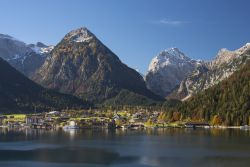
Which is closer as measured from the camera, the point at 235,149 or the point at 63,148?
the point at 235,149

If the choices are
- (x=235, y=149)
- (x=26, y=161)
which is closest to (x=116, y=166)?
(x=26, y=161)

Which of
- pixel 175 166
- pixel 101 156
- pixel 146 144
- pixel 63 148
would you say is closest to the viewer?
pixel 175 166

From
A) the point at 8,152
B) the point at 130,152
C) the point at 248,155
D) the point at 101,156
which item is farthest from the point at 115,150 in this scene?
the point at 248,155

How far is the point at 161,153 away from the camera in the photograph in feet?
459

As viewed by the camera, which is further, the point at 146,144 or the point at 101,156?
the point at 146,144

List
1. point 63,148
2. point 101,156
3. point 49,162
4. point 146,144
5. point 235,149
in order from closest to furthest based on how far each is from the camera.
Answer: point 49,162 < point 101,156 < point 235,149 < point 63,148 < point 146,144

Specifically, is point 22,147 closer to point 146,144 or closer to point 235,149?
point 146,144

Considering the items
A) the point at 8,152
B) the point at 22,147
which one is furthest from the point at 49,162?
the point at 22,147

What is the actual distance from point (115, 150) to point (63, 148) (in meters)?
16.1

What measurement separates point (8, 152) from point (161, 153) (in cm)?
4119

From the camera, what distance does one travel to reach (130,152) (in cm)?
14475

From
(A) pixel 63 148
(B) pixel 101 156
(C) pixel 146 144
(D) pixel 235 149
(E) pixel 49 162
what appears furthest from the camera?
(C) pixel 146 144

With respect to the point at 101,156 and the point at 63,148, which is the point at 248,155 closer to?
the point at 101,156

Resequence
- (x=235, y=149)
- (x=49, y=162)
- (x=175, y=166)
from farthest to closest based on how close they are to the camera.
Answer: (x=235, y=149) < (x=49, y=162) < (x=175, y=166)
